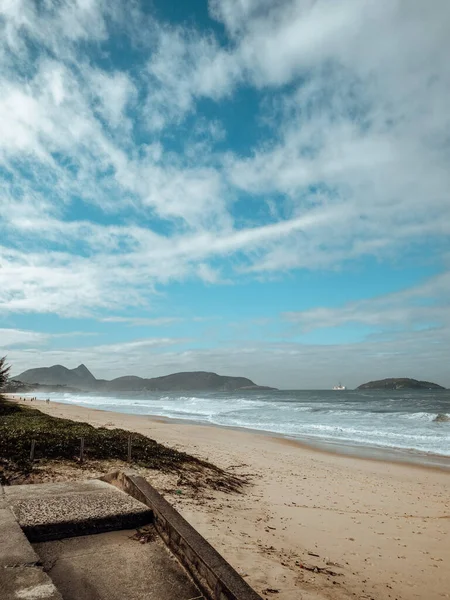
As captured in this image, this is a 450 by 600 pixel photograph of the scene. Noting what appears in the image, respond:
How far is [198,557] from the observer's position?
141 inches

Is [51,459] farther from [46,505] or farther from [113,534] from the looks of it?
[113,534]

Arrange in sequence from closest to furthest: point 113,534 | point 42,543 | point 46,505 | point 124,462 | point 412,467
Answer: point 42,543 < point 113,534 < point 46,505 < point 124,462 < point 412,467

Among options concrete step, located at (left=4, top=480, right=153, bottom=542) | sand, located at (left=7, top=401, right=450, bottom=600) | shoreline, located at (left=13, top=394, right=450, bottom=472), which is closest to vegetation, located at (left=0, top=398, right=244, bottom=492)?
sand, located at (left=7, top=401, right=450, bottom=600)

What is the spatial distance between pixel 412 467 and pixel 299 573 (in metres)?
12.1

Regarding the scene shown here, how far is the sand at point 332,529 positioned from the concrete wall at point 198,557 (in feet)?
4.34

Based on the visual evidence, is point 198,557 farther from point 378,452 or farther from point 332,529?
point 378,452

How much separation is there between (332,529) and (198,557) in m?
4.99

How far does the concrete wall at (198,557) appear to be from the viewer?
125 inches

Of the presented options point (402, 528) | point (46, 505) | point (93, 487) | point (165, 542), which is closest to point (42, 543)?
point (46, 505)

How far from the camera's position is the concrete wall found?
3.17 metres

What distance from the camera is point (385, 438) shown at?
23203 mm

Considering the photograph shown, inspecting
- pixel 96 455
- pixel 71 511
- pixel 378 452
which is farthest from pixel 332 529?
pixel 378 452

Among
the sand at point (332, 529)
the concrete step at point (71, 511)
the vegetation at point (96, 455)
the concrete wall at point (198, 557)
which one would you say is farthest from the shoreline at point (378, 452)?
the concrete step at point (71, 511)

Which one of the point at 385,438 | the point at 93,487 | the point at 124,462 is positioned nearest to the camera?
the point at 93,487
